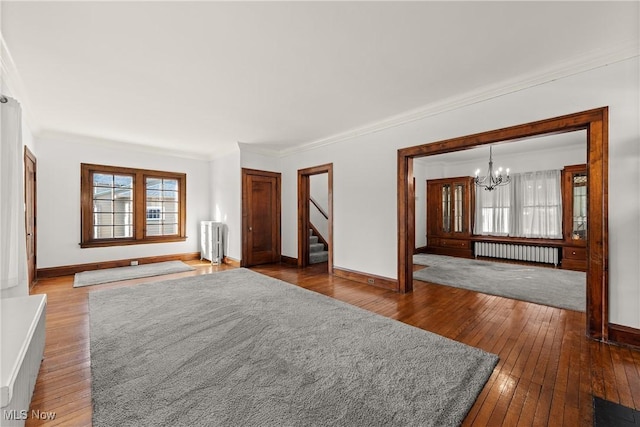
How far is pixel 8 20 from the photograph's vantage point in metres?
2.08

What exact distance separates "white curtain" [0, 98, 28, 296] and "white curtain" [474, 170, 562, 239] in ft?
28.4

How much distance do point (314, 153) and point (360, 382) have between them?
457 cm

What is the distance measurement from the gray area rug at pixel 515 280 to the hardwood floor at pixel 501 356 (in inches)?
15.1

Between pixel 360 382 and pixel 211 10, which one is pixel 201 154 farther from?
pixel 360 382

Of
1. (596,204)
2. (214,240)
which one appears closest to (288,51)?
(596,204)

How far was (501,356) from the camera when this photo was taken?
2.32 metres

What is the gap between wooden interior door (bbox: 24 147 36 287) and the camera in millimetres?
4176

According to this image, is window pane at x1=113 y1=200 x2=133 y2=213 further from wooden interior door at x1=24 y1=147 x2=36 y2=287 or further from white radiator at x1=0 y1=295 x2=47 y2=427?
white radiator at x1=0 y1=295 x2=47 y2=427

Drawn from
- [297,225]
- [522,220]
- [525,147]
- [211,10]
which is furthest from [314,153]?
[522,220]

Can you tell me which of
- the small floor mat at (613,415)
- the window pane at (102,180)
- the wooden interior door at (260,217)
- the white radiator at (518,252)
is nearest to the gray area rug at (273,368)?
the small floor mat at (613,415)

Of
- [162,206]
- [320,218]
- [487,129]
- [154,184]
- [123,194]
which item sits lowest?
[320,218]

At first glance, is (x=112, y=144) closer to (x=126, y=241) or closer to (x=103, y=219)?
(x=103, y=219)

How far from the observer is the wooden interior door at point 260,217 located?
6.03 m

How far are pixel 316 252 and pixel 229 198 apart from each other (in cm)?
256
